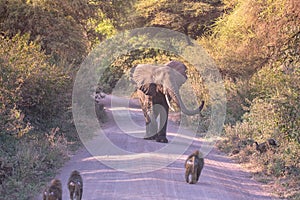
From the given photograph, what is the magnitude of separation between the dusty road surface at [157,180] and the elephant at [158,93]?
108cm

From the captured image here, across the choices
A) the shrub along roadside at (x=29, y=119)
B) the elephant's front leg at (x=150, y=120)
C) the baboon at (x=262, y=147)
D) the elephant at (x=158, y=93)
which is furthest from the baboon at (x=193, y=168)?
the elephant's front leg at (x=150, y=120)

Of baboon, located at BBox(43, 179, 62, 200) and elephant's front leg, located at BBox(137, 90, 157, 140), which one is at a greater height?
elephant's front leg, located at BBox(137, 90, 157, 140)

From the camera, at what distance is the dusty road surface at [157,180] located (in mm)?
9500

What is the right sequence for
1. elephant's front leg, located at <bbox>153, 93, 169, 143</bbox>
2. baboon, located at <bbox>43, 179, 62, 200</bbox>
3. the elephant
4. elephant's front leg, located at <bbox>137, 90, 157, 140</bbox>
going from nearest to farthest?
1. baboon, located at <bbox>43, 179, 62, 200</bbox>
2. elephant's front leg, located at <bbox>153, 93, 169, 143</bbox>
3. the elephant
4. elephant's front leg, located at <bbox>137, 90, 157, 140</bbox>

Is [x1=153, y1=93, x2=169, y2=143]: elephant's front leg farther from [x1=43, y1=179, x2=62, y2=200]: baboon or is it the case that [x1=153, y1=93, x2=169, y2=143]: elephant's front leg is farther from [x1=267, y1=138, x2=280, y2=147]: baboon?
[x1=43, y1=179, x2=62, y2=200]: baboon

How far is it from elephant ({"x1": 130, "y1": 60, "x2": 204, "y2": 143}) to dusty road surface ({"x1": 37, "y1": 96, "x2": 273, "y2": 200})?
1.08 meters

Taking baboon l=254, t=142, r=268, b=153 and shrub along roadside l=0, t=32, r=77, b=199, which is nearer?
shrub along roadside l=0, t=32, r=77, b=199

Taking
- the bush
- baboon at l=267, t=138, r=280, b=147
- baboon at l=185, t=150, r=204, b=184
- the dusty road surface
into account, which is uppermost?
the bush

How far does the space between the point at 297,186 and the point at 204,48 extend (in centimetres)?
1559

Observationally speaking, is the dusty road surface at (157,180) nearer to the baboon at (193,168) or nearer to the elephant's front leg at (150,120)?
the baboon at (193,168)

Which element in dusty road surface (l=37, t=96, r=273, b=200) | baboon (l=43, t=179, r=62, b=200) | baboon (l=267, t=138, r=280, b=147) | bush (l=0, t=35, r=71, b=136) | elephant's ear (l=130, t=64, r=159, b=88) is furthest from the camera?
elephant's ear (l=130, t=64, r=159, b=88)

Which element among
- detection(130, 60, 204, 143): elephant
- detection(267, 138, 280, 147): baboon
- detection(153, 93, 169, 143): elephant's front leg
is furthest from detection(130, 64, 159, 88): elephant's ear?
detection(267, 138, 280, 147): baboon

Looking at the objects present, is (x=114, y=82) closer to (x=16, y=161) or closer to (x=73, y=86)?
(x=73, y=86)

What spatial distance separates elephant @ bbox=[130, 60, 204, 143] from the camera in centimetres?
1582
